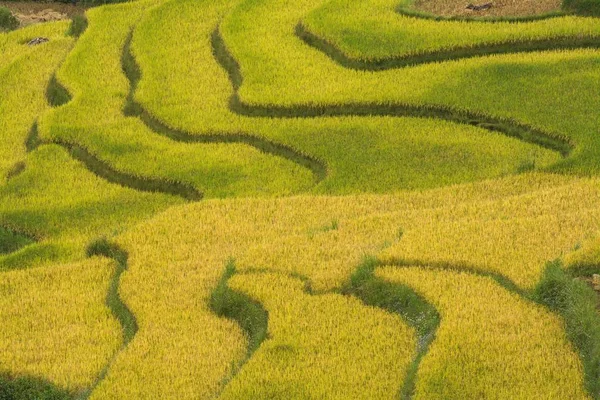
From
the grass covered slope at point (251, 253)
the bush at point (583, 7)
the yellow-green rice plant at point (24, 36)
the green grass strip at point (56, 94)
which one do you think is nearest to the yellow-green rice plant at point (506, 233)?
the grass covered slope at point (251, 253)

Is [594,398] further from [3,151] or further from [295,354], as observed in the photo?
[3,151]

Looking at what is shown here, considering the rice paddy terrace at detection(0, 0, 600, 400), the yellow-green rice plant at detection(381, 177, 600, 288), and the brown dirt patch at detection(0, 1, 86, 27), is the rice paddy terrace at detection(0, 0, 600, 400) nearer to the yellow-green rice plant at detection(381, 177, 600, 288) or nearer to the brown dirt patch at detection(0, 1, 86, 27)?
the yellow-green rice plant at detection(381, 177, 600, 288)

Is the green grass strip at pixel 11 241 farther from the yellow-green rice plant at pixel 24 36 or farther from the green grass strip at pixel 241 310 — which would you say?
the yellow-green rice plant at pixel 24 36

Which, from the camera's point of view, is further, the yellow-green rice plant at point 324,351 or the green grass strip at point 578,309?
the yellow-green rice plant at point 324,351

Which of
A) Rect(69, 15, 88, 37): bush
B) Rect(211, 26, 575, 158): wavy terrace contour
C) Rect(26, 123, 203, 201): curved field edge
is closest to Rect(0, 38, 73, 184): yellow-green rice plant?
Rect(69, 15, 88, 37): bush

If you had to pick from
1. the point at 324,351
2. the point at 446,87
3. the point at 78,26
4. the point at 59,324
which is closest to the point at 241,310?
the point at 324,351

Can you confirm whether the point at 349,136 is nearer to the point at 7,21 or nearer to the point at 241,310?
the point at 241,310

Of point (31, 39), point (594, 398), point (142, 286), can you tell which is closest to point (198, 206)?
point (142, 286)
